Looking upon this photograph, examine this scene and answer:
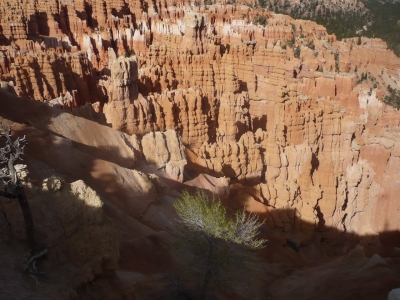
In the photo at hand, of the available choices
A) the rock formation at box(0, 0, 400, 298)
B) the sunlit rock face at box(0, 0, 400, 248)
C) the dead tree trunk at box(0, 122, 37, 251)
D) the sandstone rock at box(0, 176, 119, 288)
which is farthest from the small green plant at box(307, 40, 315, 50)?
the dead tree trunk at box(0, 122, 37, 251)

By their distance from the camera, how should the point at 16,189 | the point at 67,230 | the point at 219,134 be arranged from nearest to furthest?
the point at 16,189
the point at 67,230
the point at 219,134

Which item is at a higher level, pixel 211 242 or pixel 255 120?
pixel 211 242

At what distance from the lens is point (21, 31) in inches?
1298

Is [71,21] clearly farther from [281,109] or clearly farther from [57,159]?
[57,159]

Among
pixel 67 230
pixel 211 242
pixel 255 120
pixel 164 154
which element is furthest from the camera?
pixel 255 120

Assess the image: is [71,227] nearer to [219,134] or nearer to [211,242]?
[211,242]

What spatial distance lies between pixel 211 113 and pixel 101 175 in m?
11.4

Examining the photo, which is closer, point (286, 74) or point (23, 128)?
point (23, 128)

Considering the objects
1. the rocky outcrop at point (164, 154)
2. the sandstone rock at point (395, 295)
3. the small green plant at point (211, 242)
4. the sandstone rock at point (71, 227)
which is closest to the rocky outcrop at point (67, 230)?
the sandstone rock at point (71, 227)

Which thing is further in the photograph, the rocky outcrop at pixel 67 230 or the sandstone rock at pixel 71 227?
the sandstone rock at pixel 71 227

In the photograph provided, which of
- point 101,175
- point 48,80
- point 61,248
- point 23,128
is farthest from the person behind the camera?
point 48,80

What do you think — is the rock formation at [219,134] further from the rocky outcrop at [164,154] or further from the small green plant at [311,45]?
the small green plant at [311,45]

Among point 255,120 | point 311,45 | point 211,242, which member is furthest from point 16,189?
point 311,45

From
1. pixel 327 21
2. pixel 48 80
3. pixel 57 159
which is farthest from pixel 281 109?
pixel 327 21
